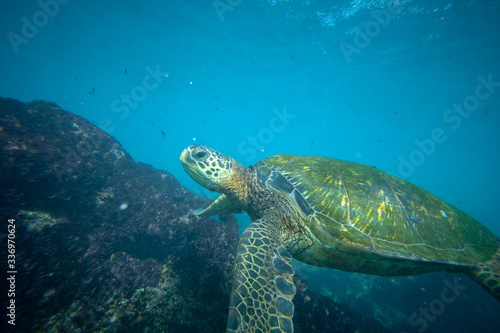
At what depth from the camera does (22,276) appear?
2844 mm

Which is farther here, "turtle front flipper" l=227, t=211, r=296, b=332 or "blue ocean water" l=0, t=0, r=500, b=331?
"blue ocean water" l=0, t=0, r=500, b=331

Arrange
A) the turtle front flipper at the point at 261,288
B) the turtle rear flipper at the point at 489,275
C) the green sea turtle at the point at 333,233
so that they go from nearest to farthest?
the turtle front flipper at the point at 261,288 → the green sea turtle at the point at 333,233 → the turtle rear flipper at the point at 489,275

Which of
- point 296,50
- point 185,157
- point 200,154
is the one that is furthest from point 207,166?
point 296,50

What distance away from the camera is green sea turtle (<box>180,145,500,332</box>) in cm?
224

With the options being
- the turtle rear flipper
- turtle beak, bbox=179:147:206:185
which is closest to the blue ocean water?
the turtle rear flipper

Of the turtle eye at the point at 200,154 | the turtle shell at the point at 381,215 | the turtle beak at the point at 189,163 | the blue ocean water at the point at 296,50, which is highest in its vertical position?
the blue ocean water at the point at 296,50

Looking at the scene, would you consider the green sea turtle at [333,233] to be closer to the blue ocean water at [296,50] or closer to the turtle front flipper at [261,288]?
the turtle front flipper at [261,288]

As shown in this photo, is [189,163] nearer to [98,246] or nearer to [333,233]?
[98,246]

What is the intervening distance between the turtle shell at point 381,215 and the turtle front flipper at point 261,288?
2.96 ft

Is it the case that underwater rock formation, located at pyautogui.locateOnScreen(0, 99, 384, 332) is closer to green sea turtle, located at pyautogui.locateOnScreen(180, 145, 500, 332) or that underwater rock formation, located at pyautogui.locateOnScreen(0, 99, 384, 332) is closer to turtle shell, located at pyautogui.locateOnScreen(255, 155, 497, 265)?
green sea turtle, located at pyautogui.locateOnScreen(180, 145, 500, 332)

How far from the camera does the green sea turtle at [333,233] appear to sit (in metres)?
2.24

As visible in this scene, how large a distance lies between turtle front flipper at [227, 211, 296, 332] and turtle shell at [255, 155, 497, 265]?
90 cm

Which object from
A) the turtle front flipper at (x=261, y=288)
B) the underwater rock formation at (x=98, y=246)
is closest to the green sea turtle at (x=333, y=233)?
the turtle front flipper at (x=261, y=288)

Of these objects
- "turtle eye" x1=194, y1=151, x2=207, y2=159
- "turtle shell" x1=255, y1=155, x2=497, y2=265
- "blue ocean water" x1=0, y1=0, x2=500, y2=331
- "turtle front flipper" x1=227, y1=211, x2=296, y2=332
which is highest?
"blue ocean water" x1=0, y1=0, x2=500, y2=331
